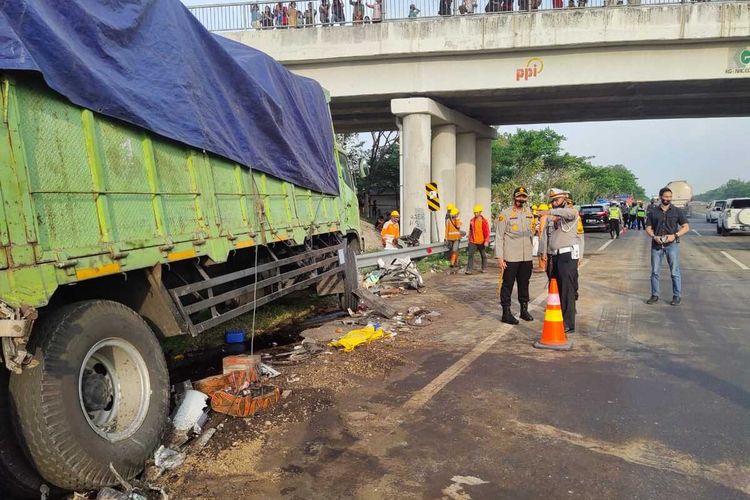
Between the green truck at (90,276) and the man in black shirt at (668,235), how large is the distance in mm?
7296

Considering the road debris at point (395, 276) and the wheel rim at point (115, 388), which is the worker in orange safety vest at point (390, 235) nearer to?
the road debris at point (395, 276)

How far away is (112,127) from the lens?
3688mm

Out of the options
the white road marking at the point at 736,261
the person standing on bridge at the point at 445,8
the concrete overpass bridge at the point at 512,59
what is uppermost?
the person standing on bridge at the point at 445,8

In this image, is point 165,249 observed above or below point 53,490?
above

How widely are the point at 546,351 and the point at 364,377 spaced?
2262mm

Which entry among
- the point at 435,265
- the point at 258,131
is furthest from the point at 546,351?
the point at 435,265

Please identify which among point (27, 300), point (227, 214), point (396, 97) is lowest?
point (27, 300)

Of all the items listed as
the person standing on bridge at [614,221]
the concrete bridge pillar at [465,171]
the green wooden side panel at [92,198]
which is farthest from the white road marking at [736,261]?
the green wooden side panel at [92,198]

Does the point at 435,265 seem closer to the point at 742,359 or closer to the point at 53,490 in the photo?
Answer: the point at 742,359

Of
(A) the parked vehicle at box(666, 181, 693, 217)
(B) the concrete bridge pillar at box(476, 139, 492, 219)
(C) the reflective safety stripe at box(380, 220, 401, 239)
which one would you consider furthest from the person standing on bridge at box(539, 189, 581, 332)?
(A) the parked vehicle at box(666, 181, 693, 217)

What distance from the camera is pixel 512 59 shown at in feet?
55.8

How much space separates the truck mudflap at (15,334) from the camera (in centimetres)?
267

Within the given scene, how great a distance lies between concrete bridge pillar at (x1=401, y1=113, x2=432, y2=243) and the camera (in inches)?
707

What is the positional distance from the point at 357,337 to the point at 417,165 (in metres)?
12.1
